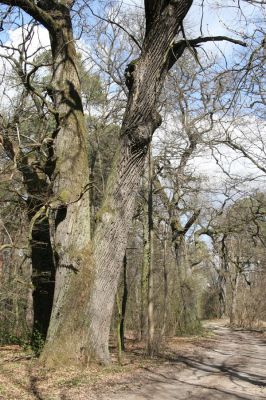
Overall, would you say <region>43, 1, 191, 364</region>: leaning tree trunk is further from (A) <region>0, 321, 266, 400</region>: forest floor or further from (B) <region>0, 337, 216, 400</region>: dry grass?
(A) <region>0, 321, 266, 400</region>: forest floor

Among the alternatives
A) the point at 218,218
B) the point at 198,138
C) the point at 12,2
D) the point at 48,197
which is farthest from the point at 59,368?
the point at 218,218

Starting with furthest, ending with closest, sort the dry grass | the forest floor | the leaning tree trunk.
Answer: the leaning tree trunk < the forest floor < the dry grass

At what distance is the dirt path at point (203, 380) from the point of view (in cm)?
644

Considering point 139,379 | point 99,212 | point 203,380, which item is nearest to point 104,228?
point 99,212

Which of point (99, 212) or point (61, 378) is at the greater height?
point (99, 212)

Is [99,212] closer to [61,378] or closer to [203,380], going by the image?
[61,378]

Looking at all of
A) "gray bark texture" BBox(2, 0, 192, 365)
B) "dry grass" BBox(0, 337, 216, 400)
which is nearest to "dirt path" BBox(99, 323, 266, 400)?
"dry grass" BBox(0, 337, 216, 400)

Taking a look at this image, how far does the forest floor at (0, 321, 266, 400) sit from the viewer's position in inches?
251

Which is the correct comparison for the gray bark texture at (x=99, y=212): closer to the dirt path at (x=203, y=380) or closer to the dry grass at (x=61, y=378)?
the dry grass at (x=61, y=378)

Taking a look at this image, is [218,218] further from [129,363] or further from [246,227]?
[129,363]

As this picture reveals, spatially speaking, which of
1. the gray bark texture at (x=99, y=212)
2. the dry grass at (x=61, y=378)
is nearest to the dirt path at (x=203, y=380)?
the dry grass at (x=61, y=378)

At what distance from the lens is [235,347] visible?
47.9 ft

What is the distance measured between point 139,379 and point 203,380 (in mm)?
1080

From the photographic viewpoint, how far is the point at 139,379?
7672 mm
